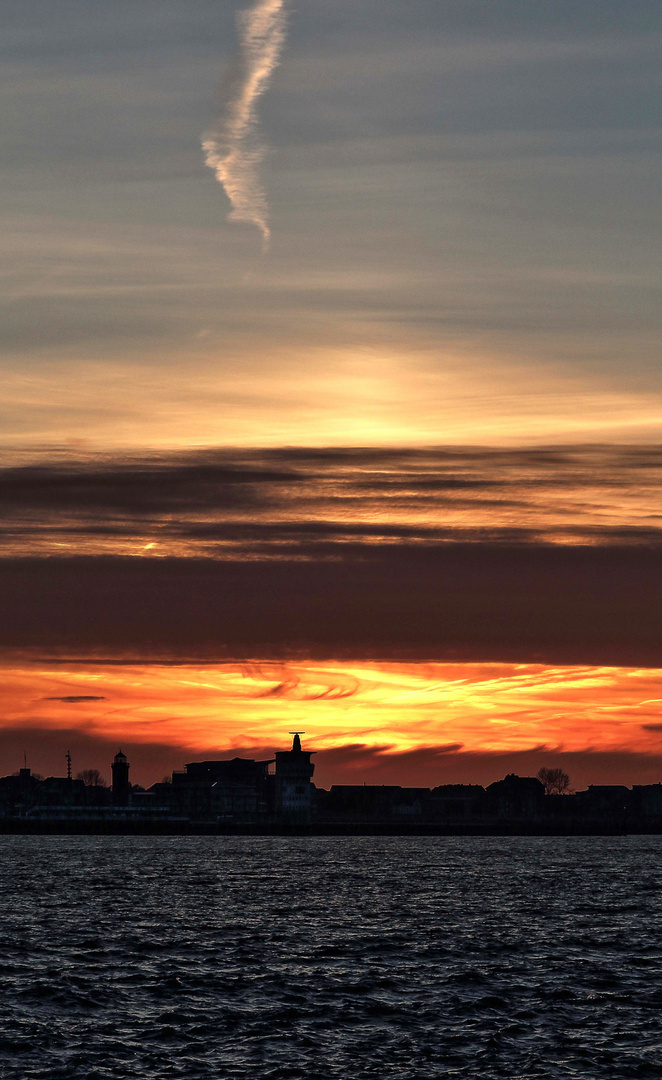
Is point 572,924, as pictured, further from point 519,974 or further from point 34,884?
point 34,884

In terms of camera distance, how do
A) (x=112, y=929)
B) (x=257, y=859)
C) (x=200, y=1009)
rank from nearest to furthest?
(x=200, y=1009) → (x=112, y=929) → (x=257, y=859)

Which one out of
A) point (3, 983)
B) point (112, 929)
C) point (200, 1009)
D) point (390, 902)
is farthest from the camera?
point (390, 902)

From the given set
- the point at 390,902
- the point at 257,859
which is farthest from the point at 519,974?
the point at 257,859

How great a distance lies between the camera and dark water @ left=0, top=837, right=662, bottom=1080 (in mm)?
42469

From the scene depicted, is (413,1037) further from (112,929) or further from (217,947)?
(112,929)

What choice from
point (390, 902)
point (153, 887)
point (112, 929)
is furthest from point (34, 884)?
point (112, 929)

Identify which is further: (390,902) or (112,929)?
(390,902)

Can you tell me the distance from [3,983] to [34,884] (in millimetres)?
70669

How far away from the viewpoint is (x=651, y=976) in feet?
201

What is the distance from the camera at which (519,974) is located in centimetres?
6156

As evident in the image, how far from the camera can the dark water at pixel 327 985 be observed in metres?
42.5

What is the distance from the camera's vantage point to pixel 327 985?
5766 cm

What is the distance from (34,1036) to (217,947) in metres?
26.2

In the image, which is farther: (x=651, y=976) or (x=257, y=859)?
(x=257, y=859)
